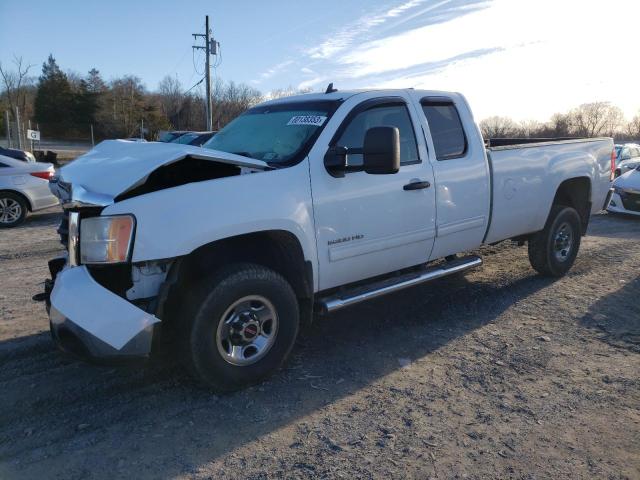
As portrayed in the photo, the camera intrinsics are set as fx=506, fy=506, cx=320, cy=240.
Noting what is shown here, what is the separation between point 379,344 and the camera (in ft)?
14.2

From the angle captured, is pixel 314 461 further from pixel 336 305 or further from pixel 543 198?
pixel 543 198

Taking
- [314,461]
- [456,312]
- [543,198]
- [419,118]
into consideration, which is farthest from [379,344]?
[543,198]

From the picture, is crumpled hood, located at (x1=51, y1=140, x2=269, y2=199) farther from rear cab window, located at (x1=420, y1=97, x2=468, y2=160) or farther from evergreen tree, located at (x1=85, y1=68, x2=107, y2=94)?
evergreen tree, located at (x1=85, y1=68, x2=107, y2=94)

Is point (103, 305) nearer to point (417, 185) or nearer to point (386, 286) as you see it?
point (386, 286)

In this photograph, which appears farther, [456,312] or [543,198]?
[543,198]

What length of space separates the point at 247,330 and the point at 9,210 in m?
8.64

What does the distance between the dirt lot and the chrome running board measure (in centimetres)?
48

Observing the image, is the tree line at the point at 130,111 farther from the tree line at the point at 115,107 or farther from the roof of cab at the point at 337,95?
the roof of cab at the point at 337,95

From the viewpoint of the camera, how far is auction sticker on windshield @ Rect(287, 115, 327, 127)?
13.0ft

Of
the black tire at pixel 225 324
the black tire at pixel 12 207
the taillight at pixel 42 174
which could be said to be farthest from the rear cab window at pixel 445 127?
the black tire at pixel 12 207

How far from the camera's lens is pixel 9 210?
9.91m

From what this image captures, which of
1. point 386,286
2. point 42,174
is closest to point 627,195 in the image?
point 386,286

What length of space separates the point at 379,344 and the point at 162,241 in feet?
7.01

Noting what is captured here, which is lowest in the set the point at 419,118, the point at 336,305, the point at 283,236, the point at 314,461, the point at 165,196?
the point at 314,461
